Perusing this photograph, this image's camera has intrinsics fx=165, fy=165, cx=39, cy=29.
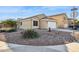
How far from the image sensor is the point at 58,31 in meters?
2.76

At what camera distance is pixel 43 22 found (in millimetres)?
2742

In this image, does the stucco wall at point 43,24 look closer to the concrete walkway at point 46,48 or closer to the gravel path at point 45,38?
the gravel path at point 45,38

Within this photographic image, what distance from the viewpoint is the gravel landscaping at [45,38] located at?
8.77 ft

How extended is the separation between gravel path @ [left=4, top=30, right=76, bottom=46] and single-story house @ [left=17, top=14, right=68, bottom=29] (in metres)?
0.10

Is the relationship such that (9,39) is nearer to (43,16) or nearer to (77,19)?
(43,16)

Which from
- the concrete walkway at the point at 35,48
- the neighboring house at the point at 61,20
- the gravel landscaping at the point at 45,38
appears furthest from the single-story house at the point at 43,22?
the concrete walkway at the point at 35,48

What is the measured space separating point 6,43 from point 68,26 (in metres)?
1.06

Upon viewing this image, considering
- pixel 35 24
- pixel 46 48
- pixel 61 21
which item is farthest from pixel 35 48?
pixel 61 21

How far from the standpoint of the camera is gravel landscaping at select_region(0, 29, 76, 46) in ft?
8.77

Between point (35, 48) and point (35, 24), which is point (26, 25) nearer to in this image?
point (35, 24)

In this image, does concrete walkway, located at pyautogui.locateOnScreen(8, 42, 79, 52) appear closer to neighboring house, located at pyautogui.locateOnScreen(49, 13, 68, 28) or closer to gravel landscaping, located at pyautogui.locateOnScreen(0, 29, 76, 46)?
gravel landscaping, located at pyautogui.locateOnScreen(0, 29, 76, 46)

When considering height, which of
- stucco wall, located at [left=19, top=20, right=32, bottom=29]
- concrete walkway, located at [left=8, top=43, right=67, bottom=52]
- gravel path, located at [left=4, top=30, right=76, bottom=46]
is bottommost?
concrete walkway, located at [left=8, top=43, right=67, bottom=52]

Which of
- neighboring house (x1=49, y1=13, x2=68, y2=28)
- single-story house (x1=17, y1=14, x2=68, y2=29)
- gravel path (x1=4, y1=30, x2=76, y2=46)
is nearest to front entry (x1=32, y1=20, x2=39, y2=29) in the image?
single-story house (x1=17, y1=14, x2=68, y2=29)
